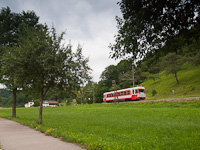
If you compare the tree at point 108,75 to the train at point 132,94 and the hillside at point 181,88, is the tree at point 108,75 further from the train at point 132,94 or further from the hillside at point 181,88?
the train at point 132,94

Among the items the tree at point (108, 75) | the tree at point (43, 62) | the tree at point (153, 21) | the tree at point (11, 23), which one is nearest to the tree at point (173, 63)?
the tree at point (108, 75)

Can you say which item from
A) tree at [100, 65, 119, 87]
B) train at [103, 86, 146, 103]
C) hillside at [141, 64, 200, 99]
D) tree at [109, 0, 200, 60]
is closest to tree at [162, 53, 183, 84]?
hillside at [141, 64, 200, 99]

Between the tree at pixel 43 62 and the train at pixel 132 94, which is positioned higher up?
the tree at pixel 43 62

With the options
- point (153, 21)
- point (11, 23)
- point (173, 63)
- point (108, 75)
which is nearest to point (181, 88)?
point (173, 63)

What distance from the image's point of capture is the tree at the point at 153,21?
6.45m

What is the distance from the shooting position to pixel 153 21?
22.8 ft

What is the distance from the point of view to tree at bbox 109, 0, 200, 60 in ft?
21.1

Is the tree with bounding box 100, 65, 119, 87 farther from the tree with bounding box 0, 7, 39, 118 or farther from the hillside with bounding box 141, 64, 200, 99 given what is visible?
the tree with bounding box 0, 7, 39, 118

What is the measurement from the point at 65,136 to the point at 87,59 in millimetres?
7457

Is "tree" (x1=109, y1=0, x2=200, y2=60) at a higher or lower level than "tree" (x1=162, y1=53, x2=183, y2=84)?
lower

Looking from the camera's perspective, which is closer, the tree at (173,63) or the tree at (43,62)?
the tree at (43,62)

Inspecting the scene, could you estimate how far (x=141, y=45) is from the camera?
7.53m

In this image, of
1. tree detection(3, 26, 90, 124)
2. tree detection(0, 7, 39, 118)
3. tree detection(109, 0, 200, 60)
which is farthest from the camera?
tree detection(0, 7, 39, 118)

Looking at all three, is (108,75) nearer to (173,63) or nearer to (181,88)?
Answer: (173,63)
